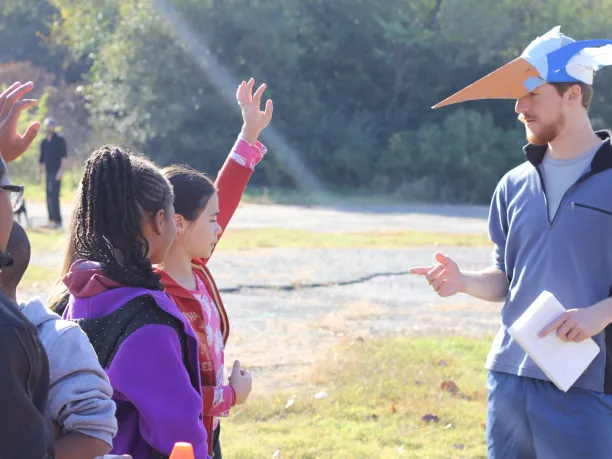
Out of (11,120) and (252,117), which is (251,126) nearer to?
(252,117)

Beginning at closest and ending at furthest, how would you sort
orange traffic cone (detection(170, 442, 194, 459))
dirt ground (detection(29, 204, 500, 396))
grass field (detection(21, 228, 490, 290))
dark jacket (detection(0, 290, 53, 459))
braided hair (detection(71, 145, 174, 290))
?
dark jacket (detection(0, 290, 53, 459)) < orange traffic cone (detection(170, 442, 194, 459)) < braided hair (detection(71, 145, 174, 290)) < dirt ground (detection(29, 204, 500, 396)) < grass field (detection(21, 228, 490, 290))

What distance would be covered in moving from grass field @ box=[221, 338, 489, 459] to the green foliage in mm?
24349

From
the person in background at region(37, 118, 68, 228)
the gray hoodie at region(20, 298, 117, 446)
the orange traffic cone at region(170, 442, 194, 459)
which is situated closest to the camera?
the orange traffic cone at region(170, 442, 194, 459)

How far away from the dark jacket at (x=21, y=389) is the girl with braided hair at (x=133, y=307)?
736 mm

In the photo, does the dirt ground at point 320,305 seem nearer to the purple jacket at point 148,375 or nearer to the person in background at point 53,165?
the purple jacket at point 148,375

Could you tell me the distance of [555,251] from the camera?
3.59 meters

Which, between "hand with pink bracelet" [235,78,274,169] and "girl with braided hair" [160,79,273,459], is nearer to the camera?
"girl with braided hair" [160,79,273,459]

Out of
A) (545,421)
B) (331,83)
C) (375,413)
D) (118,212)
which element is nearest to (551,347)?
(545,421)

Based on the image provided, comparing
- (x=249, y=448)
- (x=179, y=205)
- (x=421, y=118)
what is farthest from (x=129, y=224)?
(x=421, y=118)

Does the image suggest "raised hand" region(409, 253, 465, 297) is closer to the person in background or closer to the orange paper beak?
the orange paper beak

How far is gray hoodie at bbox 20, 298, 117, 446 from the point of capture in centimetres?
210

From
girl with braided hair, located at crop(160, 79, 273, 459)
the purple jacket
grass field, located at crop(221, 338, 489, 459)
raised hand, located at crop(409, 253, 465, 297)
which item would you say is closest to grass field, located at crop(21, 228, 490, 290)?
grass field, located at crop(221, 338, 489, 459)

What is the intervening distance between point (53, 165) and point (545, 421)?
53.9ft

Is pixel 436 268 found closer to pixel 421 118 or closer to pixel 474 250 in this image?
pixel 474 250
